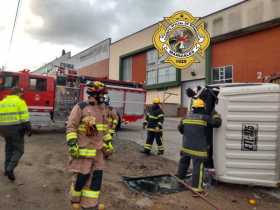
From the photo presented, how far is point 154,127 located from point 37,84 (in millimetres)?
5589

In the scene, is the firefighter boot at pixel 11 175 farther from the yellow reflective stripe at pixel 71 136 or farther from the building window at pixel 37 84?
the building window at pixel 37 84

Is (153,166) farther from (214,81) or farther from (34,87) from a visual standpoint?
(214,81)

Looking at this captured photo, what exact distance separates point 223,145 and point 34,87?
28.1ft

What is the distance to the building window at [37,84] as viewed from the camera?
12000mm

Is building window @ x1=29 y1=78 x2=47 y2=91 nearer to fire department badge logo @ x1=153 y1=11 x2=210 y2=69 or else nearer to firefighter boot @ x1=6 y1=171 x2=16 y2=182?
firefighter boot @ x1=6 y1=171 x2=16 y2=182

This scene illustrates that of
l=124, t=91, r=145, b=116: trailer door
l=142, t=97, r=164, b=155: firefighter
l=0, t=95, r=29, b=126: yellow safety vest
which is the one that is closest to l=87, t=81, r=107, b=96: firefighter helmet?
l=0, t=95, r=29, b=126: yellow safety vest

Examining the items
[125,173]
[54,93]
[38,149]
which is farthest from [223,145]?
[54,93]

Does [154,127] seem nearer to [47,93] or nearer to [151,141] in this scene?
[151,141]

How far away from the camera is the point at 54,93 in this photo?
12.3 metres

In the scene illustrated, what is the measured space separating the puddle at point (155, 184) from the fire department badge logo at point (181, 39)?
1120 cm

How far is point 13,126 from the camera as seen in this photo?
556cm

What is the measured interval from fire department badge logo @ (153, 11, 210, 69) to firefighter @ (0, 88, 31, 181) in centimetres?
1154

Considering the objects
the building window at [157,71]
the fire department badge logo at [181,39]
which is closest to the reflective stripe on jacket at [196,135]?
the fire department badge logo at [181,39]

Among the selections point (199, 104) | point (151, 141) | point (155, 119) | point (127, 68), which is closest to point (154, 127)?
point (155, 119)
